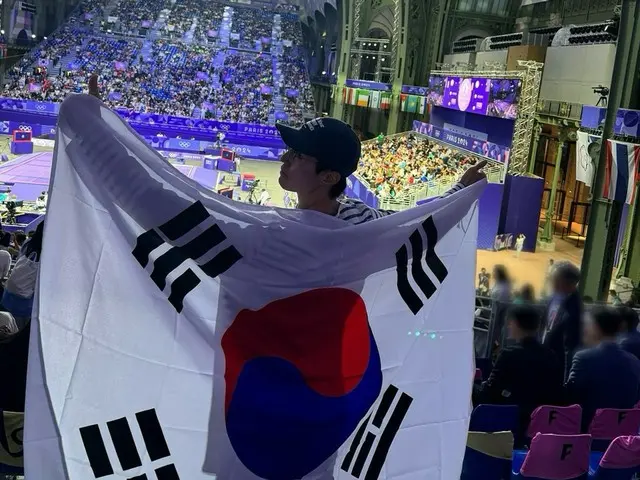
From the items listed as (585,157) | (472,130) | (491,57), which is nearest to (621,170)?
(585,157)

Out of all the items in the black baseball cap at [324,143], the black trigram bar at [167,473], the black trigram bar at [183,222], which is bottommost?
the black trigram bar at [167,473]

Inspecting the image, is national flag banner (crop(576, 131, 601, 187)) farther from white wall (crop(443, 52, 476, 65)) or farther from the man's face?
white wall (crop(443, 52, 476, 65))

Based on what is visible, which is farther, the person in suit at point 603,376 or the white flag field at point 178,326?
the person in suit at point 603,376

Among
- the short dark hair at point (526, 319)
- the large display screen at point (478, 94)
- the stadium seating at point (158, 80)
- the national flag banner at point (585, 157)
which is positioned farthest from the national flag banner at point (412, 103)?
the short dark hair at point (526, 319)

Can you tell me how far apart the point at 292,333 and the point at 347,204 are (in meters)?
0.56

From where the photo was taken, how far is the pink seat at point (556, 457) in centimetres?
404

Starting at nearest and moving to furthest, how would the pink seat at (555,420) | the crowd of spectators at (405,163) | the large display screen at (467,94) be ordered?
the pink seat at (555,420)
the crowd of spectators at (405,163)
the large display screen at (467,94)

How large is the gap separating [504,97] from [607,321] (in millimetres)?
19901

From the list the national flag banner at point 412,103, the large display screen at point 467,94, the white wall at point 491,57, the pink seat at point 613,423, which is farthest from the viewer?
the national flag banner at point 412,103

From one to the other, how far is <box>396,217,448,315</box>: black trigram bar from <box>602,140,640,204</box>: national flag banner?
10272 millimetres

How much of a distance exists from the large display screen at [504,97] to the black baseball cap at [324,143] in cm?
2053

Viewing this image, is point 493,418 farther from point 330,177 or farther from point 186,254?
point 186,254

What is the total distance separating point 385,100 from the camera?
3819 cm

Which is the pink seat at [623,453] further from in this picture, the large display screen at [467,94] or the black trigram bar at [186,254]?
the large display screen at [467,94]
